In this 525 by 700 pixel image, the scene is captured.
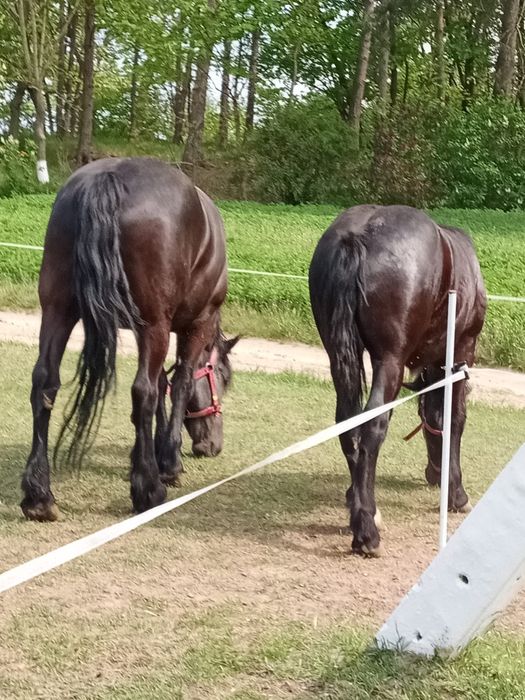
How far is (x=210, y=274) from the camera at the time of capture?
5.86 m

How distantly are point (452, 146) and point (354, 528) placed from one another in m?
21.1

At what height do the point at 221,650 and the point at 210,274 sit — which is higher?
the point at 210,274

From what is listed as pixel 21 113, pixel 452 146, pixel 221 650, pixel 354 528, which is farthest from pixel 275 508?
pixel 21 113

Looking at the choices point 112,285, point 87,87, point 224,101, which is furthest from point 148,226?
point 224,101

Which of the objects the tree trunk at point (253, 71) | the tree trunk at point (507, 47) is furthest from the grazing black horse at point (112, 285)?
the tree trunk at point (253, 71)

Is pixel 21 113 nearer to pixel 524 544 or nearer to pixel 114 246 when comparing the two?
pixel 114 246

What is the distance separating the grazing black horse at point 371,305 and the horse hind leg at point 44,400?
142cm

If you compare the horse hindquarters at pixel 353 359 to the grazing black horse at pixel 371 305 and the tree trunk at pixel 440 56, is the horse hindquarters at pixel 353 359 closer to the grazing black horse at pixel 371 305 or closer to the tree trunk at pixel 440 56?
the grazing black horse at pixel 371 305

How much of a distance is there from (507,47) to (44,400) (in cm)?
2504

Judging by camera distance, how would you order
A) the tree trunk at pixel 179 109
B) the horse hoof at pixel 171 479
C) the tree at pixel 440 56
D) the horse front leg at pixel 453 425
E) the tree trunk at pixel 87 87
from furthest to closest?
the tree trunk at pixel 179 109 < the tree at pixel 440 56 < the tree trunk at pixel 87 87 < the horse hoof at pixel 171 479 < the horse front leg at pixel 453 425

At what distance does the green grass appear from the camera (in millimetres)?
11359

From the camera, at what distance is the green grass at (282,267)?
1136 centimetres

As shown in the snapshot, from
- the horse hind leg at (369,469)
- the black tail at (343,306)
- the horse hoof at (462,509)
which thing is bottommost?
the horse hoof at (462,509)

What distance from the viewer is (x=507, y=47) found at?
27172 mm
